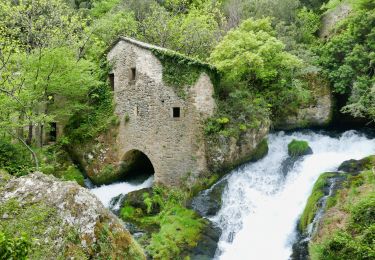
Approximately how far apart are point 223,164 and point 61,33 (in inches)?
421

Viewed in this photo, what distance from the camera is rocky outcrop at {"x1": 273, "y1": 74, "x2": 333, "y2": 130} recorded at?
21047 mm

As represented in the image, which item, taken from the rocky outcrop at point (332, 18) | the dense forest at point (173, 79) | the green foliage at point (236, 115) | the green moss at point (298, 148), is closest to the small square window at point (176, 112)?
the dense forest at point (173, 79)

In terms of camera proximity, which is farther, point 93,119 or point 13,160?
point 93,119

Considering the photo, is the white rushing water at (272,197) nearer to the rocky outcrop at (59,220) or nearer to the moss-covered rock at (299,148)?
the moss-covered rock at (299,148)

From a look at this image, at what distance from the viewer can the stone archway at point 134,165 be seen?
19.0 meters

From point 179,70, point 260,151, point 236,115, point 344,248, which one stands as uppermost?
point 179,70

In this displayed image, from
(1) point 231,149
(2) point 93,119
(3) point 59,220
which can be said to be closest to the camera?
(3) point 59,220

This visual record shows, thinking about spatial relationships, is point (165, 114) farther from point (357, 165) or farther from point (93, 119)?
point (357, 165)

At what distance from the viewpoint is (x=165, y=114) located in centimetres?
1762

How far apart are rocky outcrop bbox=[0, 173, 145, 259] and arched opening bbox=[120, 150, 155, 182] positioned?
1323 centimetres

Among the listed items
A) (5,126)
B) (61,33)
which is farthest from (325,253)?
(61,33)

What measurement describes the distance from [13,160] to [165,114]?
694cm

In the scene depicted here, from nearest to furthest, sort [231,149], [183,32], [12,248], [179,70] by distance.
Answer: [12,248] < [231,149] < [179,70] < [183,32]

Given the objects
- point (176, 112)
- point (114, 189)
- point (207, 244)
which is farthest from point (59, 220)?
point (114, 189)
